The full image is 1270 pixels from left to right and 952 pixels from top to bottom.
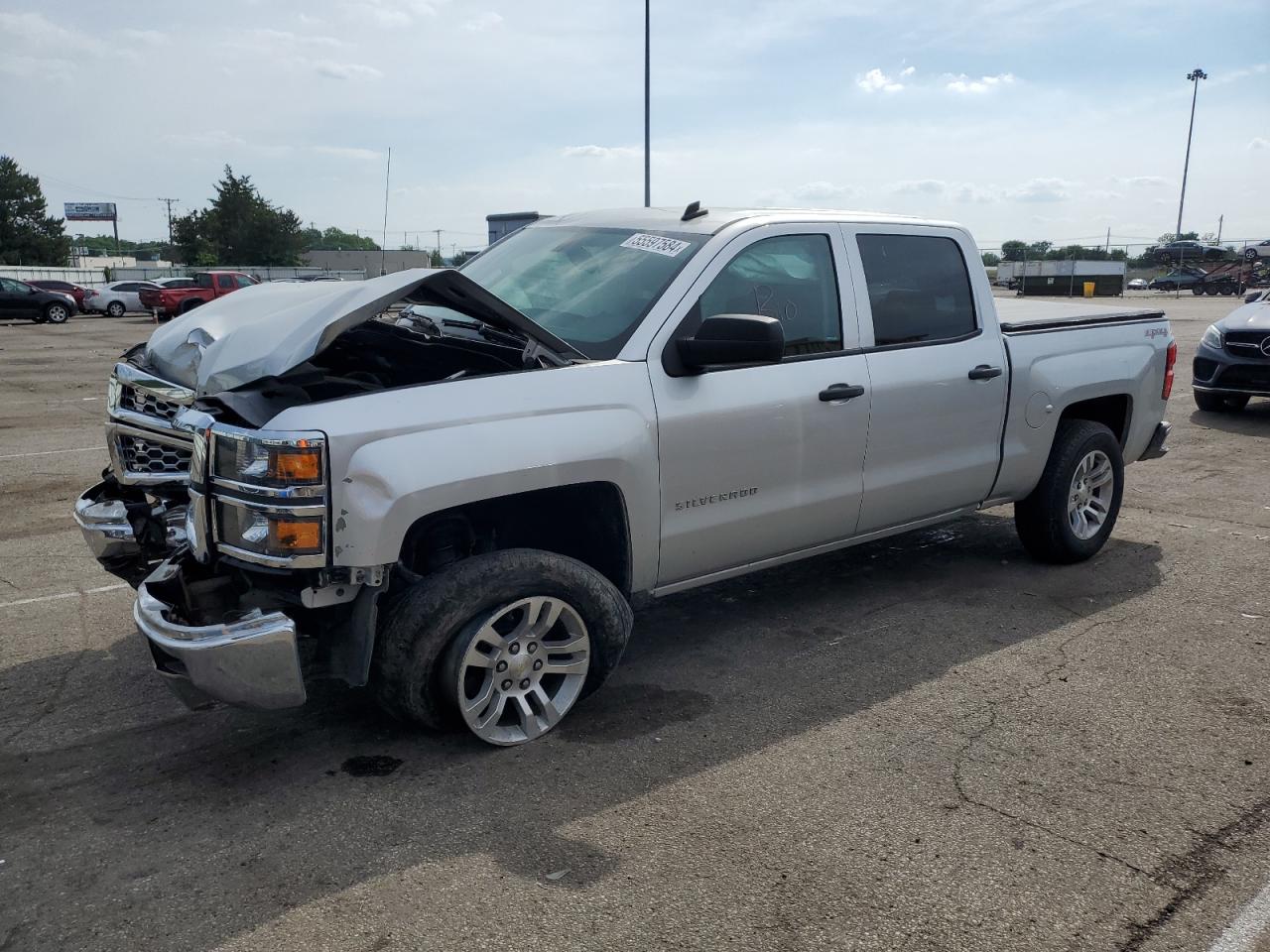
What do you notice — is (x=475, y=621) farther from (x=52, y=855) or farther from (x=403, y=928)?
(x=52, y=855)

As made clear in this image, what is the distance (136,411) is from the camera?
4.34m

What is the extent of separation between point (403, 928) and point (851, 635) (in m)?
2.75

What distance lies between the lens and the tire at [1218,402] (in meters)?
11.9

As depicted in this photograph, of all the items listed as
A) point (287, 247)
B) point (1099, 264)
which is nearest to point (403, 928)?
point (1099, 264)

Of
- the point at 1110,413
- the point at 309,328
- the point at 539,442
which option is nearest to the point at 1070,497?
the point at 1110,413

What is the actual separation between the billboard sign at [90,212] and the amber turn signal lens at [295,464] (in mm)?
123997

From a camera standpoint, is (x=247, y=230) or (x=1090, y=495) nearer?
(x=1090, y=495)

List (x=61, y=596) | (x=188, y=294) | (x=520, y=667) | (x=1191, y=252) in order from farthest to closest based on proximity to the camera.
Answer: (x=1191, y=252), (x=188, y=294), (x=61, y=596), (x=520, y=667)

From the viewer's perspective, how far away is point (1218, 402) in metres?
12.0

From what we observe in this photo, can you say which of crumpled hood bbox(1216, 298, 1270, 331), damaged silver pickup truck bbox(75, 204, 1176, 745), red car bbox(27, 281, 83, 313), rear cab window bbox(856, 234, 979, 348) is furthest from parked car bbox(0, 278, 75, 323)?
rear cab window bbox(856, 234, 979, 348)

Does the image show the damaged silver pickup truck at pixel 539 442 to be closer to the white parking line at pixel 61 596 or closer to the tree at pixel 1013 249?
the white parking line at pixel 61 596

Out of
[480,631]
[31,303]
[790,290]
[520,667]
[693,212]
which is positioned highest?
[693,212]

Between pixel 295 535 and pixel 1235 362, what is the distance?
36.6ft

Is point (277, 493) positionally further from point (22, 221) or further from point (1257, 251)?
point (22, 221)
